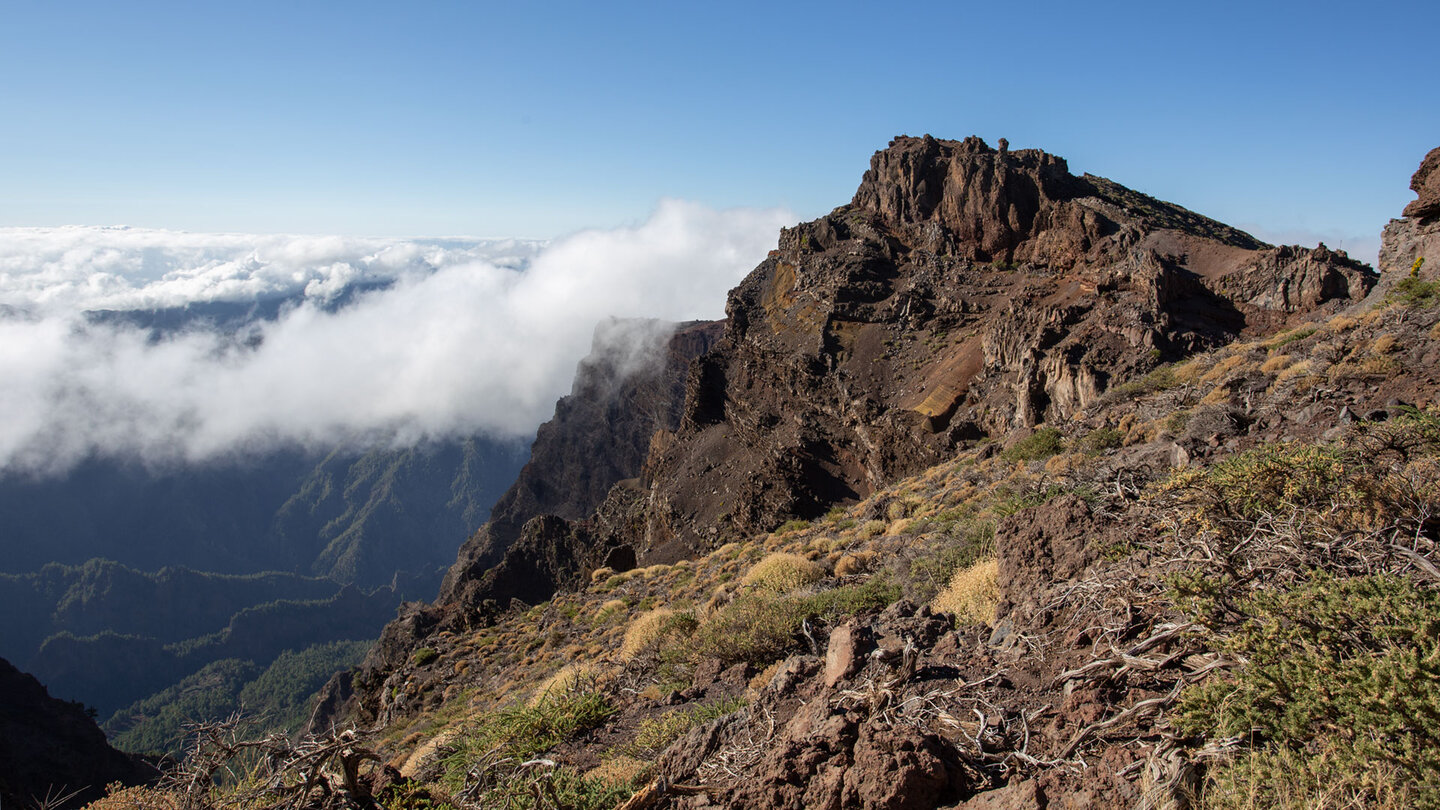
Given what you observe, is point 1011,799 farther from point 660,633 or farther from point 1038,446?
point 1038,446

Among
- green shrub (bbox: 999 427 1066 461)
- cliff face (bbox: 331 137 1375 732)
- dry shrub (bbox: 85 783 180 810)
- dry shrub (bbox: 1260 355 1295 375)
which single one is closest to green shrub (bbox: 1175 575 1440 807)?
dry shrub (bbox: 85 783 180 810)

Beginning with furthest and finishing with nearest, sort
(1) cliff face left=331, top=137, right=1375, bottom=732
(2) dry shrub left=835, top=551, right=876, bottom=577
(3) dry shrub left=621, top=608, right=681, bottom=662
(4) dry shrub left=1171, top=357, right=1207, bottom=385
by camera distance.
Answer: (1) cliff face left=331, top=137, right=1375, bottom=732
(4) dry shrub left=1171, top=357, right=1207, bottom=385
(2) dry shrub left=835, top=551, right=876, bottom=577
(3) dry shrub left=621, top=608, right=681, bottom=662

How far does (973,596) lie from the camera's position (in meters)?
7.03

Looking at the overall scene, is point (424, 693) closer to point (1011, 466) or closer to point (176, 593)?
point (1011, 466)

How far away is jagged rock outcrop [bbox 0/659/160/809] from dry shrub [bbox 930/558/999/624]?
39607 millimetres

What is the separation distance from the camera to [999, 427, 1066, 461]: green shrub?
55.1 ft

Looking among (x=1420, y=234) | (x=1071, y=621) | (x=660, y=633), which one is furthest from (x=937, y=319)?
(x=1071, y=621)

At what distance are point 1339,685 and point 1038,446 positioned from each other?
1552 centimetres

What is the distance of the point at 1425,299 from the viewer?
12844mm

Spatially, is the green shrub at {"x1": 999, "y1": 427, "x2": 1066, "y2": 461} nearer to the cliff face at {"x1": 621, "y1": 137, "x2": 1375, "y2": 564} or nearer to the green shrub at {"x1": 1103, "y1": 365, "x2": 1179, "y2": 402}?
the green shrub at {"x1": 1103, "y1": 365, "x2": 1179, "y2": 402}

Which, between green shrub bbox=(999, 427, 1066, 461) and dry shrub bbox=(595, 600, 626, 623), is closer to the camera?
green shrub bbox=(999, 427, 1066, 461)

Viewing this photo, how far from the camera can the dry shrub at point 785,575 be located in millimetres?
11742

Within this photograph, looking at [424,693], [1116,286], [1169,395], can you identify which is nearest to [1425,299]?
[1169,395]

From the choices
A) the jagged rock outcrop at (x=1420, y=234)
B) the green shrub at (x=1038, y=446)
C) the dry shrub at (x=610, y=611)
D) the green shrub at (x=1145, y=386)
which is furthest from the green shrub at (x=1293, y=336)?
the dry shrub at (x=610, y=611)
